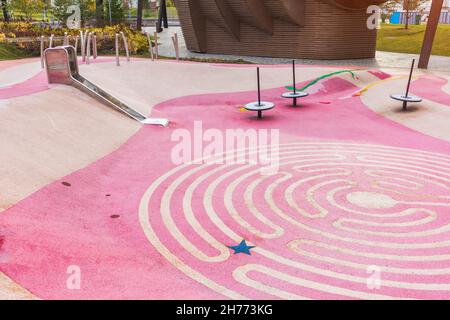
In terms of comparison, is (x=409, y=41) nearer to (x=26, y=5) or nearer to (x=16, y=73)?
(x=16, y=73)

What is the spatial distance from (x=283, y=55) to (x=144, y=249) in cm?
2268

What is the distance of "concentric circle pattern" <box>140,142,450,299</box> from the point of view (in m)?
5.53

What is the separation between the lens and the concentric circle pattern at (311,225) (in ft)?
18.1

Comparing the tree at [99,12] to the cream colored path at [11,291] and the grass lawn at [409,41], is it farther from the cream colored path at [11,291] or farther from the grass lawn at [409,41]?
the cream colored path at [11,291]

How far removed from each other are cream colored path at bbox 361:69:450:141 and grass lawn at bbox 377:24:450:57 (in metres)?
13.6

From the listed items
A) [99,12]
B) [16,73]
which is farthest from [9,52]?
[99,12]

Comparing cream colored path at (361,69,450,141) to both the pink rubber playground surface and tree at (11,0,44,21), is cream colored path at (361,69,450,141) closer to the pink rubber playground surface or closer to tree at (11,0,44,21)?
the pink rubber playground surface

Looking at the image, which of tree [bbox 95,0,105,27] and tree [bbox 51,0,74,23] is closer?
tree [bbox 51,0,74,23]

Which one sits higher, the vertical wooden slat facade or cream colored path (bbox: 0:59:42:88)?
the vertical wooden slat facade

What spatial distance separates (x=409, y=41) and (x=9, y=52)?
3015cm

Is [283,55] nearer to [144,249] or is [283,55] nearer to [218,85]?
[218,85]

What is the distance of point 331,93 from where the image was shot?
17.7 m

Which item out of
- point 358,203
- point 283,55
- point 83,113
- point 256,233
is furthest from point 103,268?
point 283,55

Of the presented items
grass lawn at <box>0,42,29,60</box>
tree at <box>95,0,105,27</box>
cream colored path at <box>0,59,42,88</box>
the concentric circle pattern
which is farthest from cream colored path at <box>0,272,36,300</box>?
tree at <box>95,0,105,27</box>
